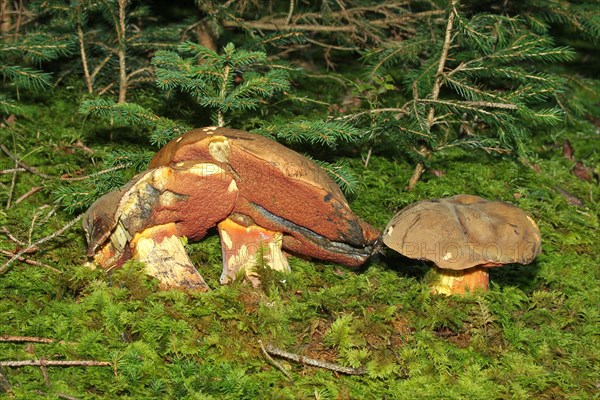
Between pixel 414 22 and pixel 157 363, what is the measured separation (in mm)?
4208

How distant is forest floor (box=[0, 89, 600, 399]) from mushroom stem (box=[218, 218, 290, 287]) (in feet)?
0.36

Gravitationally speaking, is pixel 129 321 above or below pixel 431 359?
above

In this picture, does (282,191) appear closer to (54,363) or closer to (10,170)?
(54,363)

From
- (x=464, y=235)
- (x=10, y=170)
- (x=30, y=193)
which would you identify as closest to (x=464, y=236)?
(x=464, y=235)

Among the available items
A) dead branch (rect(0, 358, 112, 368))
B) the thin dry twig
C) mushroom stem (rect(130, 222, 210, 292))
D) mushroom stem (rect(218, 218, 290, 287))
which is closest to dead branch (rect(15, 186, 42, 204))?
mushroom stem (rect(130, 222, 210, 292))

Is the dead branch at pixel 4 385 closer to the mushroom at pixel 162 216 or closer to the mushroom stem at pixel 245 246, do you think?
the mushroom at pixel 162 216

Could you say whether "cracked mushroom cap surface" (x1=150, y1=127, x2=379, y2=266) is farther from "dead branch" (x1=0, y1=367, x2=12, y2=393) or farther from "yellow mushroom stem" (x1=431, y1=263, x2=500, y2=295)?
"dead branch" (x1=0, y1=367, x2=12, y2=393)

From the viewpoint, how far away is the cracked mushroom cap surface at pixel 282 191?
353 centimetres

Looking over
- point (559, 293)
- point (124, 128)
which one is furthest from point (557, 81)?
point (124, 128)

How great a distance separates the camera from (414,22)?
643cm

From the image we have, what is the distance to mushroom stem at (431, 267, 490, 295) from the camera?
4070 mm

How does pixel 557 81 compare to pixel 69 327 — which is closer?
pixel 69 327

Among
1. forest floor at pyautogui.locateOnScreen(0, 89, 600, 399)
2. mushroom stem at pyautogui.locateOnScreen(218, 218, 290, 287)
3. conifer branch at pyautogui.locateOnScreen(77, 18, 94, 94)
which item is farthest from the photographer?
conifer branch at pyautogui.locateOnScreen(77, 18, 94, 94)

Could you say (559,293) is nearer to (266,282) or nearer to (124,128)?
(266,282)
